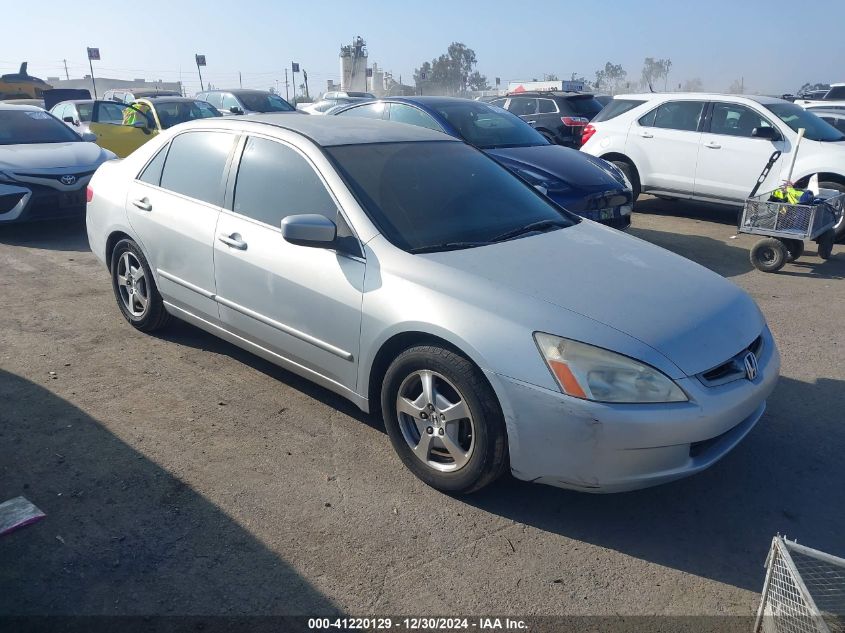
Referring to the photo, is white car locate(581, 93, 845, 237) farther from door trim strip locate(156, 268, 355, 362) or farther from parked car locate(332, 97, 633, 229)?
door trim strip locate(156, 268, 355, 362)

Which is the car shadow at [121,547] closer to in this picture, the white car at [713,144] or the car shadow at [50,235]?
the car shadow at [50,235]

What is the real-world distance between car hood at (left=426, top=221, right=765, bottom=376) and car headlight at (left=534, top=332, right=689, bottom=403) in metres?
0.11

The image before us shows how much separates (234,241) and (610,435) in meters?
2.42

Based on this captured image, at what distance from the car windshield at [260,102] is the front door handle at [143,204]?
1186 cm

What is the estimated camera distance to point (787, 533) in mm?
3086

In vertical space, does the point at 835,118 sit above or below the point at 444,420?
above

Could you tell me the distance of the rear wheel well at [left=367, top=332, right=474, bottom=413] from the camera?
10.4 feet

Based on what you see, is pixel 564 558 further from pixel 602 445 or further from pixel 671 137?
pixel 671 137

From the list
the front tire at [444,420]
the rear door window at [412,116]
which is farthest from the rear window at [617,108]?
the front tire at [444,420]

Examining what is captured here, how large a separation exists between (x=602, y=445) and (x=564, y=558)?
1.70ft

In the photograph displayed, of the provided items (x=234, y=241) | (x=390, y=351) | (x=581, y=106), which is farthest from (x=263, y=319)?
(x=581, y=106)

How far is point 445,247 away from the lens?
3568 millimetres

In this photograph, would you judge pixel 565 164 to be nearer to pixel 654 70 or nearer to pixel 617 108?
pixel 617 108

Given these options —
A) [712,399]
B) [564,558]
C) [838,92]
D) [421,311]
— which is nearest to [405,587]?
[564,558]
